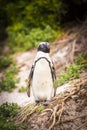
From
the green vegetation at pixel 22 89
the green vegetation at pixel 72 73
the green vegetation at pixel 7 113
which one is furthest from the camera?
the green vegetation at pixel 22 89

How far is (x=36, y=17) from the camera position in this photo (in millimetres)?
10844

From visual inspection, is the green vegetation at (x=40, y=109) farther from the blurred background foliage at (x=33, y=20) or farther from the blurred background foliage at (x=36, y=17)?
the blurred background foliage at (x=36, y=17)

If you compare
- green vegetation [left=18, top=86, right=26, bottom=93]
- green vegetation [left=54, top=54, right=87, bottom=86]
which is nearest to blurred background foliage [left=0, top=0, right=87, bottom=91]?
green vegetation [left=18, top=86, right=26, bottom=93]

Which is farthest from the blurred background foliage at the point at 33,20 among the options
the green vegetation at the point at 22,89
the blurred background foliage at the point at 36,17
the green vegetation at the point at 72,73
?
the green vegetation at the point at 72,73

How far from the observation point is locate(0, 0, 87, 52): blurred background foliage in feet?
33.9

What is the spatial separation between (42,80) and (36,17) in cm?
461

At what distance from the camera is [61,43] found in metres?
9.91

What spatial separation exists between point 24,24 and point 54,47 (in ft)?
5.55

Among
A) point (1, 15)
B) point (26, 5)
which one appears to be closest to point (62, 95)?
point (26, 5)

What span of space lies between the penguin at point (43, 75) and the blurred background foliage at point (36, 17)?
3.51m

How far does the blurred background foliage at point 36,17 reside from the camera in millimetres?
10344

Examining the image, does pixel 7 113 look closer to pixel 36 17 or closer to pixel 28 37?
pixel 28 37

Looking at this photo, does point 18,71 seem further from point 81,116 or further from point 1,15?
point 81,116

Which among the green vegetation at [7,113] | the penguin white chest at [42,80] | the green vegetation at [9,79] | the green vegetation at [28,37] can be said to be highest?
the green vegetation at [28,37]
